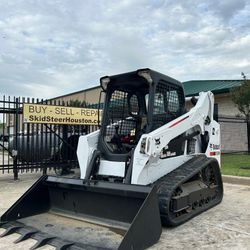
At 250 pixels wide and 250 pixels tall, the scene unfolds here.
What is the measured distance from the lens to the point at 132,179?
16.0 ft

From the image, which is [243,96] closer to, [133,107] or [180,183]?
[133,107]

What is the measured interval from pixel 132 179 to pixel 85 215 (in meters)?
0.86

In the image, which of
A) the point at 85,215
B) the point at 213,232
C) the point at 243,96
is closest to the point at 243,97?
the point at 243,96

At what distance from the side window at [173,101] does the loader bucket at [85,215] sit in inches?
78.8

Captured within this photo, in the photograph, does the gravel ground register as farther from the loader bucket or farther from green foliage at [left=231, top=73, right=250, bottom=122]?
green foliage at [left=231, top=73, right=250, bottom=122]

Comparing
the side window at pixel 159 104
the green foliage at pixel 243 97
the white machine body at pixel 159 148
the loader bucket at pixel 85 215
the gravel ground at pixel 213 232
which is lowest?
the gravel ground at pixel 213 232

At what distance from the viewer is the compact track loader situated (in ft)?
14.1

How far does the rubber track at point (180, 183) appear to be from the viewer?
4656mm

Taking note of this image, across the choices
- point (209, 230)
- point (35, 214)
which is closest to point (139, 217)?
point (209, 230)

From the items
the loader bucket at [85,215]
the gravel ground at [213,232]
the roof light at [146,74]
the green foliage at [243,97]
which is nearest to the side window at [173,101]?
the roof light at [146,74]

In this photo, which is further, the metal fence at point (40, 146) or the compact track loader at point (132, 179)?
the metal fence at point (40, 146)

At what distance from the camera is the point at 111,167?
17.4ft

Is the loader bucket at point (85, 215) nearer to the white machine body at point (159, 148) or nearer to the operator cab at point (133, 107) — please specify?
the white machine body at point (159, 148)

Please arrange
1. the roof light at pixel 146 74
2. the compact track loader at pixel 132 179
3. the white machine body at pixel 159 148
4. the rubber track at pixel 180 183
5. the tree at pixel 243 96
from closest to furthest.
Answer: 1. the compact track loader at pixel 132 179
2. the rubber track at pixel 180 183
3. the white machine body at pixel 159 148
4. the roof light at pixel 146 74
5. the tree at pixel 243 96
